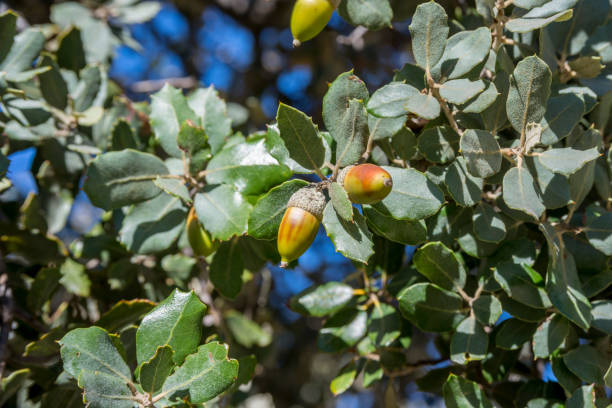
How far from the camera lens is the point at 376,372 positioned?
43.5 inches

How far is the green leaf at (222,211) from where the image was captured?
0.96 meters

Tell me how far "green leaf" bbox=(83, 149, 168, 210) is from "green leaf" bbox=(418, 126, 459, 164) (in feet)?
1.72

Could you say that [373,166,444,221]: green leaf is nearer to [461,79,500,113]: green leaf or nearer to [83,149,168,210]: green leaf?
[461,79,500,113]: green leaf

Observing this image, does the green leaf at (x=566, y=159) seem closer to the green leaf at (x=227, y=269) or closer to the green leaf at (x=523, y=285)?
the green leaf at (x=523, y=285)

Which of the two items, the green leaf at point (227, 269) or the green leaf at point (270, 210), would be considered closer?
the green leaf at point (270, 210)

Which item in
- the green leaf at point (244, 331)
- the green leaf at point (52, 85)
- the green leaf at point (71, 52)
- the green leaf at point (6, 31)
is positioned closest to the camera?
the green leaf at point (6, 31)

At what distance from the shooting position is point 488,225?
0.92 meters

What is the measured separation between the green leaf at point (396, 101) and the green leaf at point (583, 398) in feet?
1.80

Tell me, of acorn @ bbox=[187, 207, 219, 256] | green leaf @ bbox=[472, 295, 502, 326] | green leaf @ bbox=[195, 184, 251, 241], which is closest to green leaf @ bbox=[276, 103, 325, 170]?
green leaf @ bbox=[195, 184, 251, 241]

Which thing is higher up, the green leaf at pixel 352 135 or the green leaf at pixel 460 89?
the green leaf at pixel 460 89

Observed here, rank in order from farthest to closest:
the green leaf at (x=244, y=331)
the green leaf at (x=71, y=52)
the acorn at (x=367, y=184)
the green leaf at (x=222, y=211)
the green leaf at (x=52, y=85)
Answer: the green leaf at (x=244, y=331) → the green leaf at (x=71, y=52) → the green leaf at (x=52, y=85) → the green leaf at (x=222, y=211) → the acorn at (x=367, y=184)

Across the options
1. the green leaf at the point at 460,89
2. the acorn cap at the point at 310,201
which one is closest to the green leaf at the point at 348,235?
the acorn cap at the point at 310,201

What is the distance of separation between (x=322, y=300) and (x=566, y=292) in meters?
0.48

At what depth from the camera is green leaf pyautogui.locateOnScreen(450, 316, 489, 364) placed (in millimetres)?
936
